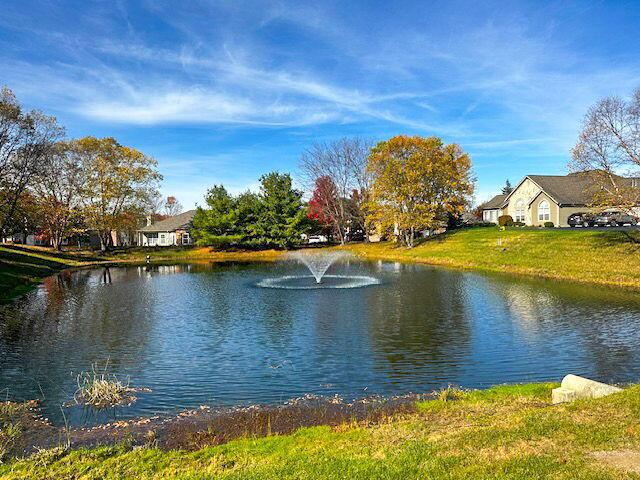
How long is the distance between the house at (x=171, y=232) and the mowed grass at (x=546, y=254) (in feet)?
170

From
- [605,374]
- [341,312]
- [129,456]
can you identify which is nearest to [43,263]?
[341,312]

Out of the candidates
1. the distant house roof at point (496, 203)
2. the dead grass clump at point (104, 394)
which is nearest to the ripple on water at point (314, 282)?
the dead grass clump at point (104, 394)

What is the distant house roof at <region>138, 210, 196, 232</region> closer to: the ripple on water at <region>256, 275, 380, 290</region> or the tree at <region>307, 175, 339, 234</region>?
the tree at <region>307, 175, 339, 234</region>

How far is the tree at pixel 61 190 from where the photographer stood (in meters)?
70.6

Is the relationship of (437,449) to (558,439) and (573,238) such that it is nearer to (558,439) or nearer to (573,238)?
(558,439)

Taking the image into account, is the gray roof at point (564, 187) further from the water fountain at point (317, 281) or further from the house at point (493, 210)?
the water fountain at point (317, 281)

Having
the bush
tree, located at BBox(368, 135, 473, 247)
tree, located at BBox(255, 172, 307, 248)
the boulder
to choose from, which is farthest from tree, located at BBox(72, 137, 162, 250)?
the boulder

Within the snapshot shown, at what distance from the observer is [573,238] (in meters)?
49.3

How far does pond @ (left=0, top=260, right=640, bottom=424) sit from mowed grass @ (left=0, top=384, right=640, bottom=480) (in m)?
3.64

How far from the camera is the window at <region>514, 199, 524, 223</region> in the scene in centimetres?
7644

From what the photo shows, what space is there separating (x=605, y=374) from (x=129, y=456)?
562 inches

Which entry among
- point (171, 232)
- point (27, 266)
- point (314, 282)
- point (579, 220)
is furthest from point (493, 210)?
point (27, 266)

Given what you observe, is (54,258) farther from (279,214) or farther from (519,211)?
(519,211)

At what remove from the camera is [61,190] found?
73125 mm
